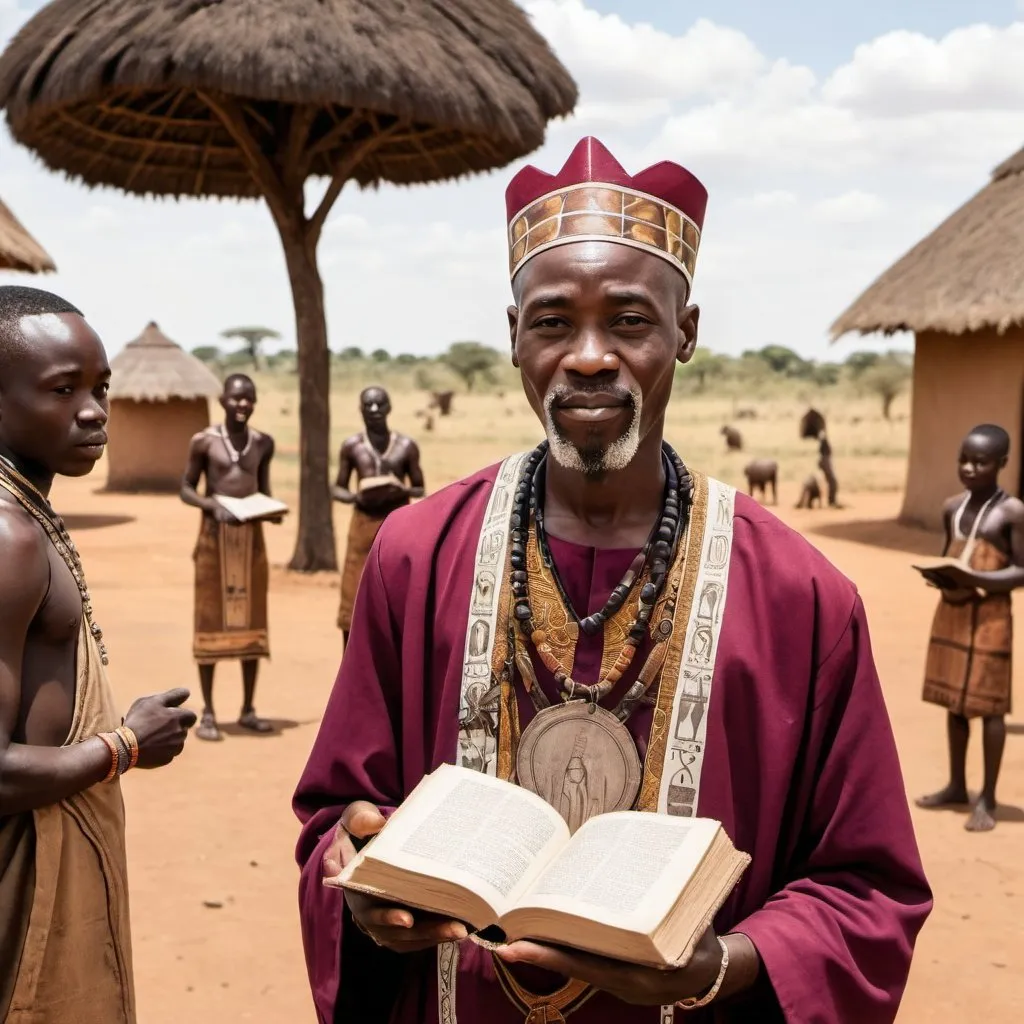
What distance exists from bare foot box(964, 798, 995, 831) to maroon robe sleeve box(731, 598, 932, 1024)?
13.1ft

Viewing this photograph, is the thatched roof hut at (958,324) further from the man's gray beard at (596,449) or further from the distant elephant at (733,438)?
the man's gray beard at (596,449)

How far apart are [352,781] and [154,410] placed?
1758cm

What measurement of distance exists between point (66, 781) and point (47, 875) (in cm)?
18

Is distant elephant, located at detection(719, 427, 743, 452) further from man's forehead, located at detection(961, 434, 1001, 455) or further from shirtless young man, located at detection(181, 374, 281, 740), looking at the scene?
man's forehead, located at detection(961, 434, 1001, 455)

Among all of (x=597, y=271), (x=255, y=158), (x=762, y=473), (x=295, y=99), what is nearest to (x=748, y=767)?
(x=597, y=271)

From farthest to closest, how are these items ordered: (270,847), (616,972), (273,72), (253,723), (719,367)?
(719,367), (273,72), (253,723), (270,847), (616,972)

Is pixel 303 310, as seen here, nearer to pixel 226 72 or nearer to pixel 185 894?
pixel 226 72

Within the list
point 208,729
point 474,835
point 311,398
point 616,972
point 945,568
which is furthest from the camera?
point 311,398

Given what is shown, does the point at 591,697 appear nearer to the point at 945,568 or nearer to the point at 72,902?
the point at 72,902

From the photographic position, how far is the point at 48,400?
2.33 meters

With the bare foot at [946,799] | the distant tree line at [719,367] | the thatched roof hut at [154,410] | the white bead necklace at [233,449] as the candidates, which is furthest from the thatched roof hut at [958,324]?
the distant tree line at [719,367]

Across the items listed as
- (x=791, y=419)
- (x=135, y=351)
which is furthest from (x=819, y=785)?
(x=791, y=419)

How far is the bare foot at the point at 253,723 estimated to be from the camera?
22.1 feet

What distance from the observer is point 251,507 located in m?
6.43
